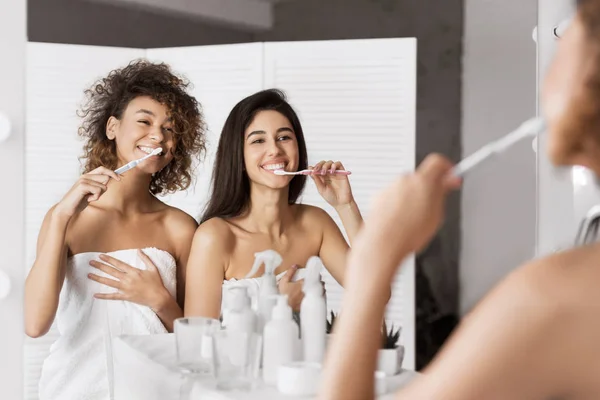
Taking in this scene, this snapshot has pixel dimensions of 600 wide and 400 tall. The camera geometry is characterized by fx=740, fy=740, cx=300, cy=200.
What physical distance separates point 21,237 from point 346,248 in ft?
1.82

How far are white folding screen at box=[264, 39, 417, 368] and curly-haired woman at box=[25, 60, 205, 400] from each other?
196mm

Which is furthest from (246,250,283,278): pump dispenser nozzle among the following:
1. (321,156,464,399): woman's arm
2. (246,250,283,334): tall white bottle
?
(321,156,464,399): woman's arm

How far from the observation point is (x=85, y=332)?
1284 millimetres

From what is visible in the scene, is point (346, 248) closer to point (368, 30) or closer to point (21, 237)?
point (368, 30)

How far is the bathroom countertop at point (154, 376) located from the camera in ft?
3.41

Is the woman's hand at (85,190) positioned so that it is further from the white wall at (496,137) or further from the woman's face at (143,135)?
the white wall at (496,137)

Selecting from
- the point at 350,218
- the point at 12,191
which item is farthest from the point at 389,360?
the point at 12,191

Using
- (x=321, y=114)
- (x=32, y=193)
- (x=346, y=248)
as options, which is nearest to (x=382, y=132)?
(x=321, y=114)

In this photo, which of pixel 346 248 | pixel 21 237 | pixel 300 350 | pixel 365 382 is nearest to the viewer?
pixel 365 382

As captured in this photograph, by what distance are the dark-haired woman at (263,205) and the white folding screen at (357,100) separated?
0.02m

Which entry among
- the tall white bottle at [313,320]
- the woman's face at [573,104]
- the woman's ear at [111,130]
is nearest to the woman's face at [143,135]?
the woman's ear at [111,130]

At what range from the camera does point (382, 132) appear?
134 centimetres

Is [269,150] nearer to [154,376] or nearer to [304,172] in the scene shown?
[304,172]

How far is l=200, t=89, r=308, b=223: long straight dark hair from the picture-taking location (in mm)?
1317
